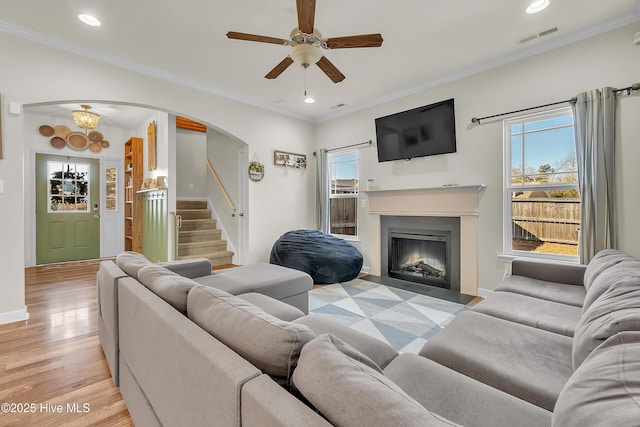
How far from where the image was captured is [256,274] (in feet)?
8.75

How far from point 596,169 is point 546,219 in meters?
0.67

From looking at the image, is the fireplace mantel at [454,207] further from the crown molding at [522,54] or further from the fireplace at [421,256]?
the crown molding at [522,54]

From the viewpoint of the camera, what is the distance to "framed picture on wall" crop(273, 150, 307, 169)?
191 inches

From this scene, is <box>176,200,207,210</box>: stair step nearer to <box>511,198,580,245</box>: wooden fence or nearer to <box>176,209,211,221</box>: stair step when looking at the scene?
<box>176,209,211,221</box>: stair step

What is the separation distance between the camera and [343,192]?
5.13m

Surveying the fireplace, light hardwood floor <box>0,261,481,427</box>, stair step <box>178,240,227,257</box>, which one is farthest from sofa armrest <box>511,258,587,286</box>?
stair step <box>178,240,227,257</box>

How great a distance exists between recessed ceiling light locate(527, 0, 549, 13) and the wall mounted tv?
127 centimetres

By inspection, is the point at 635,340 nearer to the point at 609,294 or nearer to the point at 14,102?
the point at 609,294

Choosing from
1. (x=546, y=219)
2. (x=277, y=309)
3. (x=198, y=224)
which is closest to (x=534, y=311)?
(x=277, y=309)

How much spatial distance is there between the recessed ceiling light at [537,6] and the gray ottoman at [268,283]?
3.06 metres

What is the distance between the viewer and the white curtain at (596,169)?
102 inches

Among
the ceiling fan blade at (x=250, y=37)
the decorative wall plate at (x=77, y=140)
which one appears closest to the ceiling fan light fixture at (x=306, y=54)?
the ceiling fan blade at (x=250, y=37)

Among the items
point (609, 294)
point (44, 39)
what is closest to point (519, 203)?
point (609, 294)

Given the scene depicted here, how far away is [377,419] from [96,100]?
4.05 metres
